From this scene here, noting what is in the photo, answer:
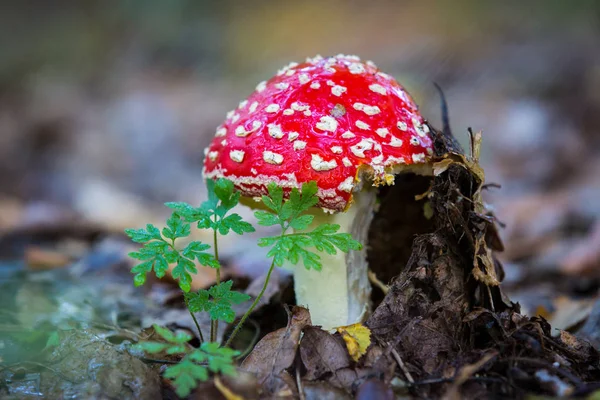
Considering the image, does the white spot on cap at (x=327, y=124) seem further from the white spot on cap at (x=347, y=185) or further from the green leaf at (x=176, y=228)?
the green leaf at (x=176, y=228)

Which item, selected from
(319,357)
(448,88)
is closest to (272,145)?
(319,357)

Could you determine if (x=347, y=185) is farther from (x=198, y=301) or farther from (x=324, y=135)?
(x=198, y=301)

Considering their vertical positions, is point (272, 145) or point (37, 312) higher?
point (272, 145)

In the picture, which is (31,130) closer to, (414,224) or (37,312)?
(37,312)

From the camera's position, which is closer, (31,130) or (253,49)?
(31,130)

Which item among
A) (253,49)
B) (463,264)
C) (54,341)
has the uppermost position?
(253,49)

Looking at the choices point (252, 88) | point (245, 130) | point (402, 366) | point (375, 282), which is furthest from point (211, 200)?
point (252, 88)

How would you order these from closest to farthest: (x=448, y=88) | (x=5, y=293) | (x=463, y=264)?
1. (x=463, y=264)
2. (x=5, y=293)
3. (x=448, y=88)

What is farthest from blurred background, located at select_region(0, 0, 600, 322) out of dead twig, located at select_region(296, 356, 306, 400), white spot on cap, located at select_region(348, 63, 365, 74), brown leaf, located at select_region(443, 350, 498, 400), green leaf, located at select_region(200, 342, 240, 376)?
green leaf, located at select_region(200, 342, 240, 376)
